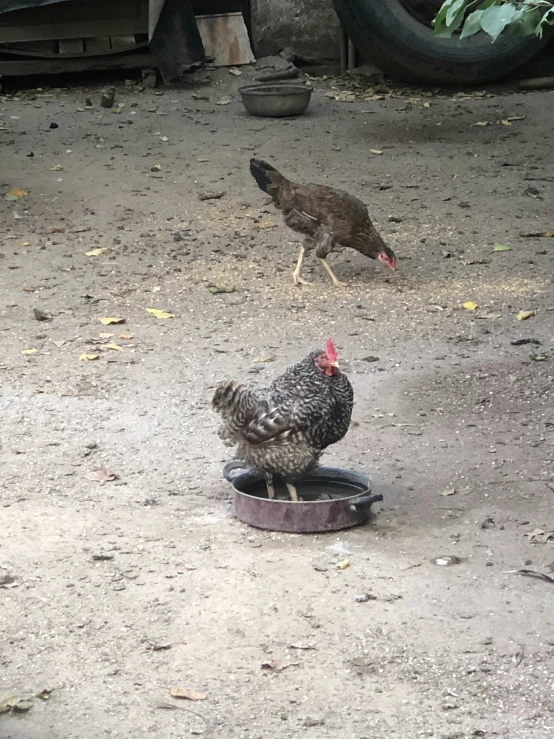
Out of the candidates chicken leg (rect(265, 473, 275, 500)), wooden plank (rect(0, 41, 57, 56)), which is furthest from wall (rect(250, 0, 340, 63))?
chicken leg (rect(265, 473, 275, 500))

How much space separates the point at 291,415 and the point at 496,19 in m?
1.89

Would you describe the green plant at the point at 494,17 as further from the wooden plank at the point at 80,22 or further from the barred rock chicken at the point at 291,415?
the wooden plank at the point at 80,22

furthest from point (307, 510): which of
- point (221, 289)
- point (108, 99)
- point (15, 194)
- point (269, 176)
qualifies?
point (108, 99)

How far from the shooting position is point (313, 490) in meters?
4.95

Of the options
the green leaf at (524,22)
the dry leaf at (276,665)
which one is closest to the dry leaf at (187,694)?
the dry leaf at (276,665)

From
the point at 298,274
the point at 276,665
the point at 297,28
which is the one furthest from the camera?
the point at 297,28

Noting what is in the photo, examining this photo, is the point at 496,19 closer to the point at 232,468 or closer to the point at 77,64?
the point at 232,468

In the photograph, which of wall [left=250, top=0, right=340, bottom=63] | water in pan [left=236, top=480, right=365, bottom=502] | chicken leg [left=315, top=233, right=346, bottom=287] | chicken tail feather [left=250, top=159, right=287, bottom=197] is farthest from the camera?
wall [left=250, top=0, right=340, bottom=63]

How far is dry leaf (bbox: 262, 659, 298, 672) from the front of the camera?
357 cm

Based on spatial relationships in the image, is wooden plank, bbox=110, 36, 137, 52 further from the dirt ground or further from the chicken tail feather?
the chicken tail feather

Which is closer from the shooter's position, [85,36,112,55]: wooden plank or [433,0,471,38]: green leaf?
[433,0,471,38]: green leaf

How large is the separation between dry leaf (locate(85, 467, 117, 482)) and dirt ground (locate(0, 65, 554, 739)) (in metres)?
0.05

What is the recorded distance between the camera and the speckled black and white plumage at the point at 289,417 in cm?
450

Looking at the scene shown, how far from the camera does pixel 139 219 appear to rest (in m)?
8.95
